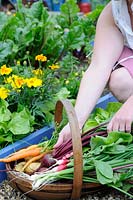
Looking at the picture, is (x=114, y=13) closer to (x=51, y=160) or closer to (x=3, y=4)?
(x=51, y=160)

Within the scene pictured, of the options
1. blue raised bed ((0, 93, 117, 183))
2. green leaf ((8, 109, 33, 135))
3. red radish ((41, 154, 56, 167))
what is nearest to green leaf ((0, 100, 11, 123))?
green leaf ((8, 109, 33, 135))

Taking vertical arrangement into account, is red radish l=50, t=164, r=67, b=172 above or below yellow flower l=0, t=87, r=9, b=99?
below

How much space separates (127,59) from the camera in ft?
8.98

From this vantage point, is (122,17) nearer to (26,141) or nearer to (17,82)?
(17,82)

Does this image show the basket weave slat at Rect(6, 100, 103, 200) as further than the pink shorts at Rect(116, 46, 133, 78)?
No

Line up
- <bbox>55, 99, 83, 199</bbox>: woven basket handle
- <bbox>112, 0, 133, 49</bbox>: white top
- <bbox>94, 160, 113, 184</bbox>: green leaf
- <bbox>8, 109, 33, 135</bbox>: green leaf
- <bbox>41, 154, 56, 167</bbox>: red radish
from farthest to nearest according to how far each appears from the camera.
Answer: <bbox>8, 109, 33, 135</bbox>: green leaf < <bbox>112, 0, 133, 49</bbox>: white top < <bbox>41, 154, 56, 167</bbox>: red radish < <bbox>94, 160, 113, 184</bbox>: green leaf < <bbox>55, 99, 83, 199</bbox>: woven basket handle

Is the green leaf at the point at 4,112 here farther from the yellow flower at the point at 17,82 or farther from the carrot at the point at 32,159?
the carrot at the point at 32,159

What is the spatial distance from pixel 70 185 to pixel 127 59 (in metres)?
0.78

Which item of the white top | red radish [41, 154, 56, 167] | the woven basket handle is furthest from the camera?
the white top

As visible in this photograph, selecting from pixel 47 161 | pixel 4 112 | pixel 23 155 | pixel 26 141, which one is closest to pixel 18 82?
pixel 4 112

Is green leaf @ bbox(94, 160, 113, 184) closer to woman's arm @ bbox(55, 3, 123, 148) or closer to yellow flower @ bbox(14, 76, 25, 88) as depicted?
woman's arm @ bbox(55, 3, 123, 148)

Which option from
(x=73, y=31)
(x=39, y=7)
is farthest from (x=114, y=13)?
(x=39, y=7)

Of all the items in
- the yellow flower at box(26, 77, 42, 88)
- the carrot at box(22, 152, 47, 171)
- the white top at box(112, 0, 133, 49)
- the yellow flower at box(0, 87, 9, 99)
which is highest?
the white top at box(112, 0, 133, 49)

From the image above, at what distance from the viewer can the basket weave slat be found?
2217 millimetres
